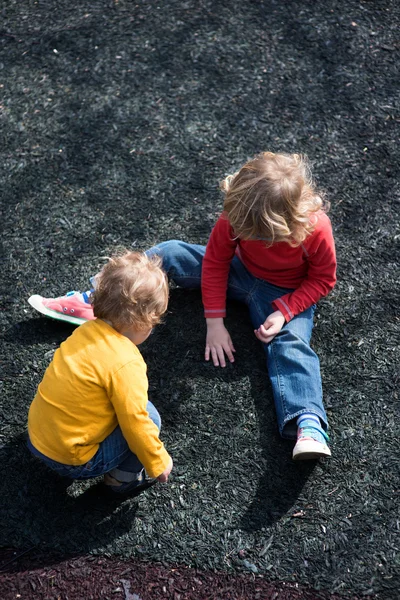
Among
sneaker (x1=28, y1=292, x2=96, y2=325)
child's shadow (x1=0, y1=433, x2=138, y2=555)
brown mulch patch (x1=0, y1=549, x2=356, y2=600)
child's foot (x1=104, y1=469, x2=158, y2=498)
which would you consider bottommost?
brown mulch patch (x1=0, y1=549, x2=356, y2=600)

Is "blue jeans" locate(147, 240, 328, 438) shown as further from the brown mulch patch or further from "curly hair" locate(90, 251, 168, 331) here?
"curly hair" locate(90, 251, 168, 331)

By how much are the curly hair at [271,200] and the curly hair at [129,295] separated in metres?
0.50

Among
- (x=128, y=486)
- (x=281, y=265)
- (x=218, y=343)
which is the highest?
(x=281, y=265)

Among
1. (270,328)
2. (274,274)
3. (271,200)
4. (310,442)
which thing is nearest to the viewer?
(271,200)

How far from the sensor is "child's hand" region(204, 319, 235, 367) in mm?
3326

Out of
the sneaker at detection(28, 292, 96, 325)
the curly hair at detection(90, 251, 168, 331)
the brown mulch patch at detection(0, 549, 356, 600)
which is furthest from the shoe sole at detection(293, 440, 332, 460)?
the sneaker at detection(28, 292, 96, 325)

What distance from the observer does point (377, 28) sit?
4.87 metres

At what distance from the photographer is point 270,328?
3.19 m

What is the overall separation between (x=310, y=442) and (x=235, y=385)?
52cm

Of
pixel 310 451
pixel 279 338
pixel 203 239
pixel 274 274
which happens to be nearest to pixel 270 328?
pixel 279 338

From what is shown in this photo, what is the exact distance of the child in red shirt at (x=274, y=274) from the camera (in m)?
2.83

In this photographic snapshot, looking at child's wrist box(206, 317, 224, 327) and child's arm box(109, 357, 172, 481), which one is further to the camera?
child's wrist box(206, 317, 224, 327)

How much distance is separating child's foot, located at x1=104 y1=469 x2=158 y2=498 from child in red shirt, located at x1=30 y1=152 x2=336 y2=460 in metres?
0.65

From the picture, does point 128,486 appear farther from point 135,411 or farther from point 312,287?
point 312,287
